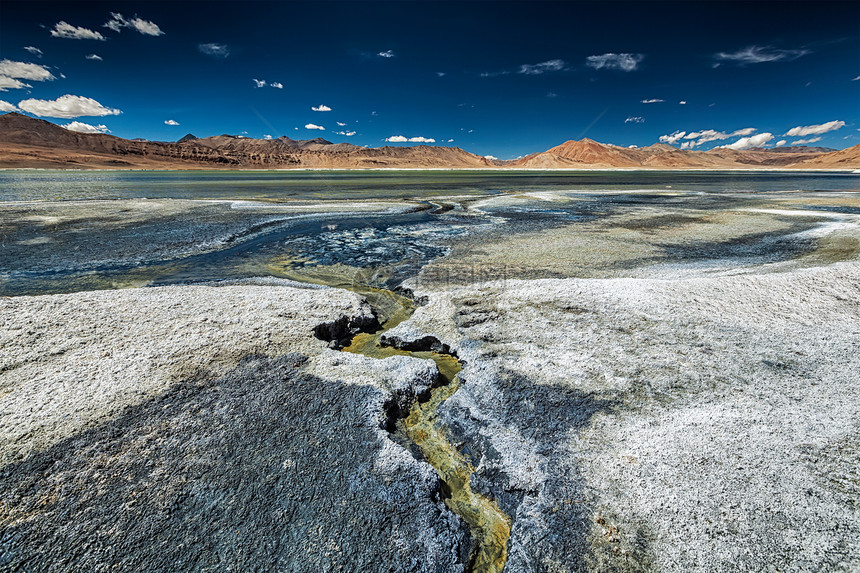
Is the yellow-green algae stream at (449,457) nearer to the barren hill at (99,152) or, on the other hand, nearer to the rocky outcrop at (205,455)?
the rocky outcrop at (205,455)

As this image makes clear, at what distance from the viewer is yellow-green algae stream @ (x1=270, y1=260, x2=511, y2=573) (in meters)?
2.68

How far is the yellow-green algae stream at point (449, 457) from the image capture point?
106 inches

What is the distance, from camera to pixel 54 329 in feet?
16.3

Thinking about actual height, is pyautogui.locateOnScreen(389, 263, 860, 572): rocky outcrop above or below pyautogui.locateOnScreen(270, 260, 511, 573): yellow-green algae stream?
above

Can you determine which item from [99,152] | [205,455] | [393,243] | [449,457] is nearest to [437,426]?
[449,457]

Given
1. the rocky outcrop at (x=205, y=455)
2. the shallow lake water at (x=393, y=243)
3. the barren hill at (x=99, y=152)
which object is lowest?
the rocky outcrop at (x=205, y=455)

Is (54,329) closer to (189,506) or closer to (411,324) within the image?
(189,506)

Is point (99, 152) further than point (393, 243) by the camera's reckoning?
Yes

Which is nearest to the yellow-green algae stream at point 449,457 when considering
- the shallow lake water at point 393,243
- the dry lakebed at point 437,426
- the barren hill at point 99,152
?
the dry lakebed at point 437,426

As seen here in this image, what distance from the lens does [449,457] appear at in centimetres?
346

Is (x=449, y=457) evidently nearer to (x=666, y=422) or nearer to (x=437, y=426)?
(x=437, y=426)

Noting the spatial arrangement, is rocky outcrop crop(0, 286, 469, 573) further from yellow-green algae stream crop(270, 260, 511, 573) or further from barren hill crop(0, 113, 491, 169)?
barren hill crop(0, 113, 491, 169)

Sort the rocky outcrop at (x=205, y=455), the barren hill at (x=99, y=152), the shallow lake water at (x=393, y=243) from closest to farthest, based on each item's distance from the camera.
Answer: the rocky outcrop at (x=205, y=455)
the shallow lake water at (x=393, y=243)
the barren hill at (x=99, y=152)

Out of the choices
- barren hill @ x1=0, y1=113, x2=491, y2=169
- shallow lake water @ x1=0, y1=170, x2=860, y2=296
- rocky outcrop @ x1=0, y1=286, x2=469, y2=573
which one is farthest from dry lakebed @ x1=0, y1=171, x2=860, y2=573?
barren hill @ x1=0, y1=113, x2=491, y2=169
